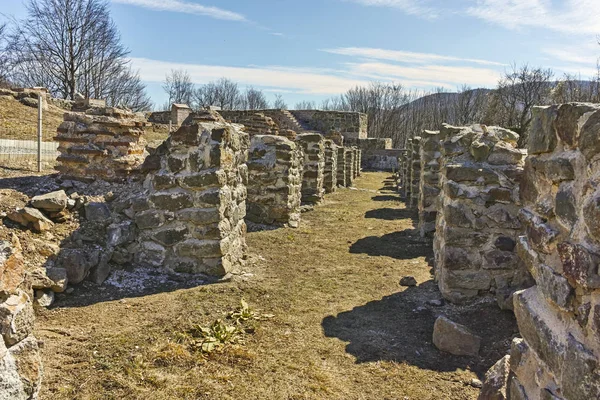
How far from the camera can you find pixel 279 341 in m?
3.72

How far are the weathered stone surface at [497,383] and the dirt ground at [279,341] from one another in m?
0.62

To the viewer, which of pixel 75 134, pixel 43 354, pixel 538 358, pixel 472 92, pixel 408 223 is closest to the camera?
pixel 538 358

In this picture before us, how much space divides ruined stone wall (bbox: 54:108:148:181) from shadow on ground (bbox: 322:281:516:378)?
3.45 m

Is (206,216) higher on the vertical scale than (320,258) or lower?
higher

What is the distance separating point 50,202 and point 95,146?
1.36 metres

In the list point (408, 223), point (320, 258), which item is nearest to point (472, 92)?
point (408, 223)

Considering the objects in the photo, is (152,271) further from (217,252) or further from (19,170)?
(19,170)

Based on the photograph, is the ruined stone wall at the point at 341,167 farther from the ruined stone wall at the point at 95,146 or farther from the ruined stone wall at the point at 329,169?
the ruined stone wall at the point at 95,146

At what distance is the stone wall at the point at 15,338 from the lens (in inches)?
75.6

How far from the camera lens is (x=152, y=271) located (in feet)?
16.3

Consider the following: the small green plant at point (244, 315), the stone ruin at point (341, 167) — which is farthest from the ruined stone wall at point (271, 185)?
the stone ruin at point (341, 167)

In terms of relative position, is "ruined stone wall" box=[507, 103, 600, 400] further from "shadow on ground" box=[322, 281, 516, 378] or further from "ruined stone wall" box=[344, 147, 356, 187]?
"ruined stone wall" box=[344, 147, 356, 187]

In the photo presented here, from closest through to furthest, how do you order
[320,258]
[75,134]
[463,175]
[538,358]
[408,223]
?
[538,358] → [463,175] → [75,134] → [320,258] → [408,223]

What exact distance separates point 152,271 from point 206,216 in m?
0.84
